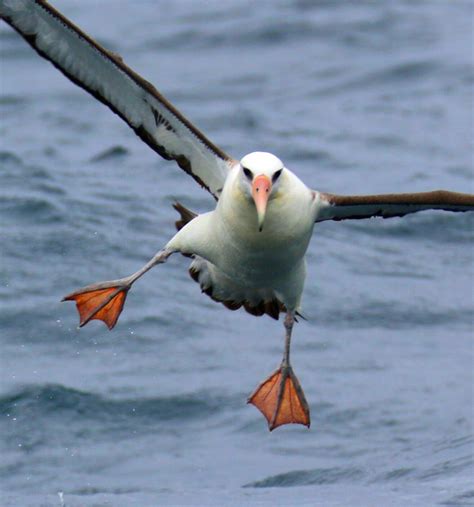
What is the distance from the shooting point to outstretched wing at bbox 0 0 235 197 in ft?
33.9

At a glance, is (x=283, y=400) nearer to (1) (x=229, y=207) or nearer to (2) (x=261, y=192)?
(1) (x=229, y=207)

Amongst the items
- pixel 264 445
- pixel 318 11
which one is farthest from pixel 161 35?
pixel 264 445

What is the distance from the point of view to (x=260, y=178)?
31.0ft

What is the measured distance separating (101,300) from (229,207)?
60.7 inches

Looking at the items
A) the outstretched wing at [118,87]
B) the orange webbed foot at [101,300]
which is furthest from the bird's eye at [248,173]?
the orange webbed foot at [101,300]

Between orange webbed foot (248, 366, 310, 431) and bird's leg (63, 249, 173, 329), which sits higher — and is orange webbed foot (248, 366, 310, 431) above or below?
below

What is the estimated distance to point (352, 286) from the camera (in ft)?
50.7

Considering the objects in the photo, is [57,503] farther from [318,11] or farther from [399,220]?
[318,11]

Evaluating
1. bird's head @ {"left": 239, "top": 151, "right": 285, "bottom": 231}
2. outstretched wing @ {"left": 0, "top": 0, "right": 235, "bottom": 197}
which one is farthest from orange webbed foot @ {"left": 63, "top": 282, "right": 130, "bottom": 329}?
bird's head @ {"left": 239, "top": 151, "right": 285, "bottom": 231}

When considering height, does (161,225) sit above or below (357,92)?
below

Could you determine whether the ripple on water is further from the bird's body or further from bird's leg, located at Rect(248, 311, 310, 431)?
the bird's body

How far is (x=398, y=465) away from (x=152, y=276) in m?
4.06

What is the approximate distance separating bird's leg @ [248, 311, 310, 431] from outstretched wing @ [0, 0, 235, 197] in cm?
147

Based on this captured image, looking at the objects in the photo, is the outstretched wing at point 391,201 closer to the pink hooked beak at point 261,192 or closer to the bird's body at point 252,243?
the bird's body at point 252,243
